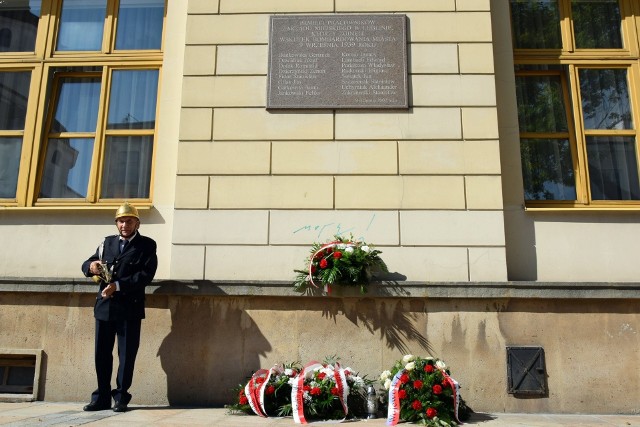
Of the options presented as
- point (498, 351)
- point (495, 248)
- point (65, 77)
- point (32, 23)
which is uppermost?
point (32, 23)

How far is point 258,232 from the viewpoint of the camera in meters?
6.40

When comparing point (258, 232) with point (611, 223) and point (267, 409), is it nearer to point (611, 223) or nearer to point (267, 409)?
point (267, 409)

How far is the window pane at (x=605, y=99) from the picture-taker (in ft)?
23.6

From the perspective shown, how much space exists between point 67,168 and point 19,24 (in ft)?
7.72

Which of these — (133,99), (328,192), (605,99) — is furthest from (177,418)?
(605,99)

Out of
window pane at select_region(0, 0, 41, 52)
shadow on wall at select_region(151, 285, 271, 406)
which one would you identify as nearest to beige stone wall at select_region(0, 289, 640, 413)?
shadow on wall at select_region(151, 285, 271, 406)

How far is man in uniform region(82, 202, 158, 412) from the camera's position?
5598 mm

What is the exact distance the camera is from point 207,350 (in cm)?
608

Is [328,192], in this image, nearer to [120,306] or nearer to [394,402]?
[394,402]

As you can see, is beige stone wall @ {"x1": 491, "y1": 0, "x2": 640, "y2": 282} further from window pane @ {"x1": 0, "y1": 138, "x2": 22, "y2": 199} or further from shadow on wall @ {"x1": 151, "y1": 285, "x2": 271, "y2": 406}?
window pane @ {"x1": 0, "y1": 138, "x2": 22, "y2": 199}

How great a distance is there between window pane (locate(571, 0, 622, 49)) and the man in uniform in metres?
6.31

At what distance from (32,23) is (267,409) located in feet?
20.5

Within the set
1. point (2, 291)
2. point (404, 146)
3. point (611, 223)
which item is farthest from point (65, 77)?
point (611, 223)

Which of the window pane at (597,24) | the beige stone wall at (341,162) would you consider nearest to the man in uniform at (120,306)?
the beige stone wall at (341,162)
